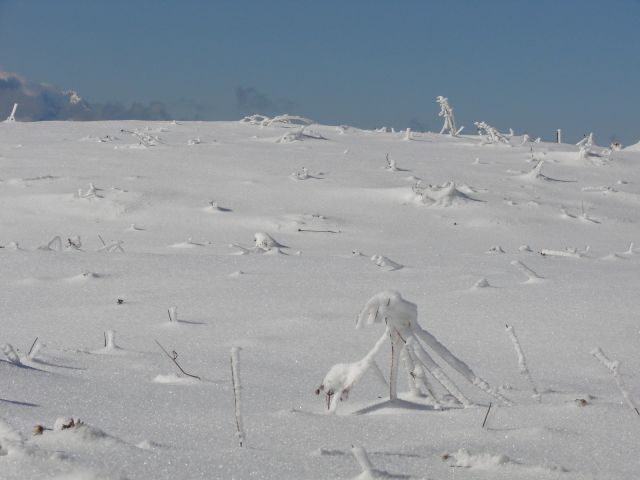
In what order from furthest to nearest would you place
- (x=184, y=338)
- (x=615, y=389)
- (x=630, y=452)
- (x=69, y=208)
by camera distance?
(x=69, y=208), (x=184, y=338), (x=615, y=389), (x=630, y=452)

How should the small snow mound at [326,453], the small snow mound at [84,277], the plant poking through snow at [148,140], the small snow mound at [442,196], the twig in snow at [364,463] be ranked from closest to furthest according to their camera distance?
1. the twig in snow at [364,463]
2. the small snow mound at [326,453]
3. the small snow mound at [84,277]
4. the small snow mound at [442,196]
5. the plant poking through snow at [148,140]

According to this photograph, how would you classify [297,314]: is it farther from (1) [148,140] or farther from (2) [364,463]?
(1) [148,140]

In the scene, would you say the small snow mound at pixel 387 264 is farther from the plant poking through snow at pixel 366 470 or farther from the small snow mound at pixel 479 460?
the plant poking through snow at pixel 366 470

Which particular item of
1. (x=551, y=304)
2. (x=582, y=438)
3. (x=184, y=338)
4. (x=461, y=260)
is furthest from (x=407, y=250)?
(x=582, y=438)

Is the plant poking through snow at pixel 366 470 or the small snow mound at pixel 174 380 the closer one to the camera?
the plant poking through snow at pixel 366 470

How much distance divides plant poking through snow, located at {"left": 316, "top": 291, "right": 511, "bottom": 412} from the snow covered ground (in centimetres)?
5

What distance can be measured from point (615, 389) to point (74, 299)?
6.24ft

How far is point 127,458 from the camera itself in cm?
123

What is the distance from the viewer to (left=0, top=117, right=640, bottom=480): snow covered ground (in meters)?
1.38

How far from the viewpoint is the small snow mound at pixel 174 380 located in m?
1.97

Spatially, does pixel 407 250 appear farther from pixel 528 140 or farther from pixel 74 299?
pixel 528 140

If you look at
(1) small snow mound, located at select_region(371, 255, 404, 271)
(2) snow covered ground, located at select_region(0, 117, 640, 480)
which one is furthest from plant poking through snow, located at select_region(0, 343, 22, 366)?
(1) small snow mound, located at select_region(371, 255, 404, 271)

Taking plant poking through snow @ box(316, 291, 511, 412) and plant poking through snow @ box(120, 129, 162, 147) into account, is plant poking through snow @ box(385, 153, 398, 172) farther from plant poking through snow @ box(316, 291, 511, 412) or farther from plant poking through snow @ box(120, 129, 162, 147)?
plant poking through snow @ box(316, 291, 511, 412)

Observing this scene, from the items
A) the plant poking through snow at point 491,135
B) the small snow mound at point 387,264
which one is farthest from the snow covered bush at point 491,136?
the small snow mound at point 387,264
